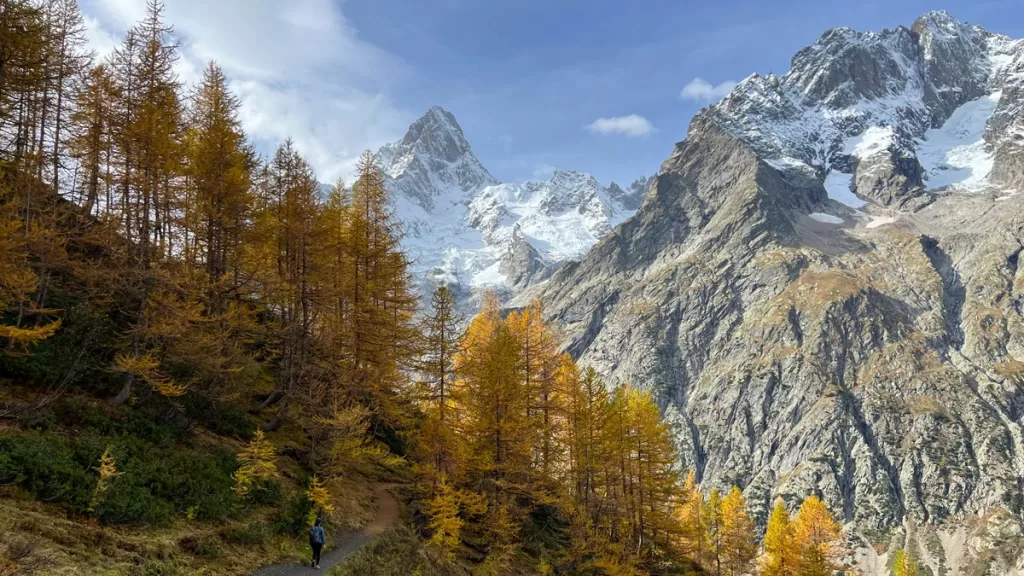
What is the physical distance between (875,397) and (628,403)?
173729mm

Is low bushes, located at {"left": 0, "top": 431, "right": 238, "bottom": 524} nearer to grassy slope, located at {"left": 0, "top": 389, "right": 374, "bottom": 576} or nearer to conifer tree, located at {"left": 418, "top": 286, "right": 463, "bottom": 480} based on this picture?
grassy slope, located at {"left": 0, "top": 389, "right": 374, "bottom": 576}

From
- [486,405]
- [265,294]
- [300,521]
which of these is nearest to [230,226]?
[265,294]

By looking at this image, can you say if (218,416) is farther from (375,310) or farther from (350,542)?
(375,310)

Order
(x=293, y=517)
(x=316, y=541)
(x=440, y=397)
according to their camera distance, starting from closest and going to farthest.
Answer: (x=316, y=541) → (x=293, y=517) → (x=440, y=397)

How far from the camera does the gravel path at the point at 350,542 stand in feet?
49.0

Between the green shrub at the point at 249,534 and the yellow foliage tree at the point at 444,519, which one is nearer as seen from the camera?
the green shrub at the point at 249,534

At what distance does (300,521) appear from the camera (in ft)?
57.6

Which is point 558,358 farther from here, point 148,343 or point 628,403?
point 148,343

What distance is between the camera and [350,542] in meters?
18.7

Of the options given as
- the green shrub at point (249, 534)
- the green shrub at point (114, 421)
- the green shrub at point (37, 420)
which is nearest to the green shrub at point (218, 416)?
the green shrub at point (114, 421)

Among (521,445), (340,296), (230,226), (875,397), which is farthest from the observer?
(875,397)

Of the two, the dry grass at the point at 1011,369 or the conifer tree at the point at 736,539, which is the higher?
the dry grass at the point at 1011,369

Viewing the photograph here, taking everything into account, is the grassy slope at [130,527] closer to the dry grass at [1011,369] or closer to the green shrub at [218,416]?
the green shrub at [218,416]

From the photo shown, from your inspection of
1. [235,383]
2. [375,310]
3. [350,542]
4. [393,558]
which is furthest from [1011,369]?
[235,383]
